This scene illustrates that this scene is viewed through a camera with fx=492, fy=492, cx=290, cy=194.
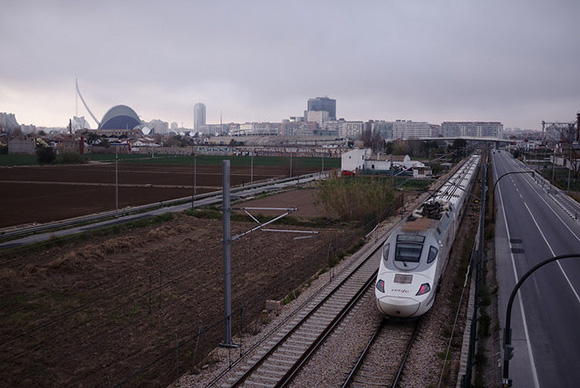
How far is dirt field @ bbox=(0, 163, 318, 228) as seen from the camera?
45.4 m

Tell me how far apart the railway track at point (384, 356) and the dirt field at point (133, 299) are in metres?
4.48

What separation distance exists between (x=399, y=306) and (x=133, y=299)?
11615mm

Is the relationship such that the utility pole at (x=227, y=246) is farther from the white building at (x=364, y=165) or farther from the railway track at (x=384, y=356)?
the white building at (x=364, y=165)

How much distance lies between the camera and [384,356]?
1461 centimetres

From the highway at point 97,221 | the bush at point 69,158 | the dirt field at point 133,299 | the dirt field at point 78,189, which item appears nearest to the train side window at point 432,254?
the dirt field at point 133,299

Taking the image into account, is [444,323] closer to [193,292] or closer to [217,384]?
[217,384]

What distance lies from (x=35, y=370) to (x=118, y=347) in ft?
8.23

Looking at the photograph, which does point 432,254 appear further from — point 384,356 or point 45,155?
point 45,155

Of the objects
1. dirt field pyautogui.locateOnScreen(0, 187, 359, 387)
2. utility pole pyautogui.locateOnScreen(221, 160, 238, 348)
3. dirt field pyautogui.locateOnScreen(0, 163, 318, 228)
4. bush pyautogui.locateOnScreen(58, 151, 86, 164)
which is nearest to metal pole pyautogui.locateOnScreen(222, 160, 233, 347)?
utility pole pyautogui.locateOnScreen(221, 160, 238, 348)

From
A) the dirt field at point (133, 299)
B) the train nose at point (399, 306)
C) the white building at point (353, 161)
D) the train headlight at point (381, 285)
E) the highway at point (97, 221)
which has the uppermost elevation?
the white building at point (353, 161)

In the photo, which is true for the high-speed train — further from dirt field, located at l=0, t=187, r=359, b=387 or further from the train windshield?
dirt field, located at l=0, t=187, r=359, b=387

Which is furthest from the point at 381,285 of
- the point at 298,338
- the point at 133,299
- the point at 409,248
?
the point at 133,299

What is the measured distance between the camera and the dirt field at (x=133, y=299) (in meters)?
15.1

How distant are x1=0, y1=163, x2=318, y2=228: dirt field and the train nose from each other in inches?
1319
